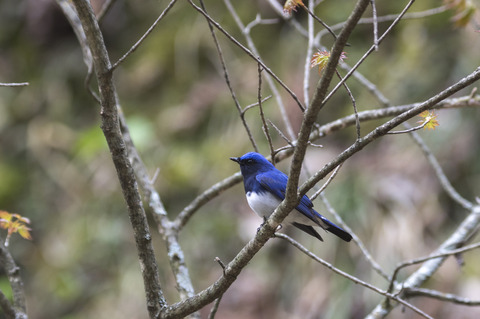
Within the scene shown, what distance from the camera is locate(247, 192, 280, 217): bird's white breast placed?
8.38ft

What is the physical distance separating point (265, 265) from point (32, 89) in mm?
3760

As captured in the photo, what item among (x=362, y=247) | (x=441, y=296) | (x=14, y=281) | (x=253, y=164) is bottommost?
(x=441, y=296)

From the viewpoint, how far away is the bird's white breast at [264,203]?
2553 mm

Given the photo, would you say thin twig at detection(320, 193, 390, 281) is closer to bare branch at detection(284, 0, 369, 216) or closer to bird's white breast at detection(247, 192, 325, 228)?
bird's white breast at detection(247, 192, 325, 228)

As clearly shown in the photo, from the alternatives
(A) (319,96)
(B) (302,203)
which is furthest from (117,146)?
(B) (302,203)

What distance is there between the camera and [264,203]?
2.56 meters

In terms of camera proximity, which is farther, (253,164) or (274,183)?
(253,164)

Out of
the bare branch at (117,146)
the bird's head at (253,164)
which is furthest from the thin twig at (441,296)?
the bare branch at (117,146)

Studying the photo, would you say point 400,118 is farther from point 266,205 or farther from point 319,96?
point 266,205

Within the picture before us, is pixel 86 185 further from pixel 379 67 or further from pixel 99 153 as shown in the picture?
pixel 379 67

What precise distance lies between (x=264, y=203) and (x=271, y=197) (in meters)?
0.06

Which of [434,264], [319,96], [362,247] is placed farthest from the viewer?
[434,264]

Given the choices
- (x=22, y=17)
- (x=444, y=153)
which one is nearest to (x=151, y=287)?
(x=444, y=153)

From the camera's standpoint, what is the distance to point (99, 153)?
18.3ft
